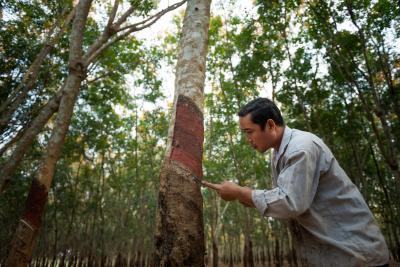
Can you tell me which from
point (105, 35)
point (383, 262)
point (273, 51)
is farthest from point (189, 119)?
point (273, 51)

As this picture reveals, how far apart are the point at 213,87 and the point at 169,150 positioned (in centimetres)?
1613

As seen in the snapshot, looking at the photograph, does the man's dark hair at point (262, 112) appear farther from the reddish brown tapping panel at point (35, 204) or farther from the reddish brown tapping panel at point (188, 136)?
the reddish brown tapping panel at point (35, 204)

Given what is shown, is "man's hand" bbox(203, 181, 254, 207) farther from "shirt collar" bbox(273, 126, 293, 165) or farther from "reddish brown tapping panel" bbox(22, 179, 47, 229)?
"reddish brown tapping panel" bbox(22, 179, 47, 229)

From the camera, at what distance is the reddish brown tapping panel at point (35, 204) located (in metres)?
4.94

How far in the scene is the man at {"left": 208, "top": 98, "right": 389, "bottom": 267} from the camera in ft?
5.44

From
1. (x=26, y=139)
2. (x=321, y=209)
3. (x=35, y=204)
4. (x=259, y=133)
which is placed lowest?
(x=321, y=209)

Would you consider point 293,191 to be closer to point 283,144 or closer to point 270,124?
point 283,144

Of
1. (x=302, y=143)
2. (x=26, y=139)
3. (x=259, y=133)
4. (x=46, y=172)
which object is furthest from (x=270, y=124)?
(x=26, y=139)

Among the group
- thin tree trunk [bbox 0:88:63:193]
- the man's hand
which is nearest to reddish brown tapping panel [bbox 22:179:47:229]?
thin tree trunk [bbox 0:88:63:193]

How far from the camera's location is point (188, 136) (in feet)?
7.79

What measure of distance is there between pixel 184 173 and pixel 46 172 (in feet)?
13.3

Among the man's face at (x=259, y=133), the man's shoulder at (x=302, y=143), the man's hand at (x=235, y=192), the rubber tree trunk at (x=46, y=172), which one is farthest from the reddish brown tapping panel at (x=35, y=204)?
the man's shoulder at (x=302, y=143)

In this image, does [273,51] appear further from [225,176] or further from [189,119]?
[189,119]

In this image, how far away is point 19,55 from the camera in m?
11.1
